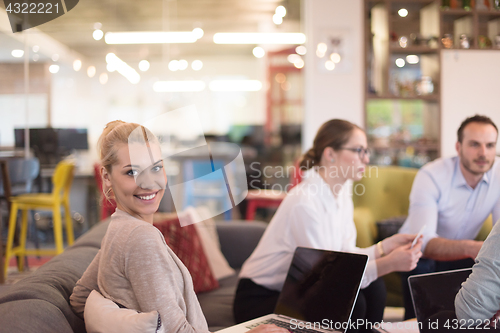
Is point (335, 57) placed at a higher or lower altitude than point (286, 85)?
higher

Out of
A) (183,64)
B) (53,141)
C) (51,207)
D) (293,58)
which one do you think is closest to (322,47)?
(293,58)

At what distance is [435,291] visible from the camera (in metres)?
1.22

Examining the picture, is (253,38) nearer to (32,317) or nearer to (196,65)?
(196,65)

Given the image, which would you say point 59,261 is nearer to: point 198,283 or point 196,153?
point 196,153

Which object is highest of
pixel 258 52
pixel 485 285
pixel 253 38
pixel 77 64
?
pixel 253 38

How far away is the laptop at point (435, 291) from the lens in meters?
1.18

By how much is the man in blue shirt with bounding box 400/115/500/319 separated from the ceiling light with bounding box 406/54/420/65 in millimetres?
1430

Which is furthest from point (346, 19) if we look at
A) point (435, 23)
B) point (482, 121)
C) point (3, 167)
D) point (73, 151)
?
point (3, 167)

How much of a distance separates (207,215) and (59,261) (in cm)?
93

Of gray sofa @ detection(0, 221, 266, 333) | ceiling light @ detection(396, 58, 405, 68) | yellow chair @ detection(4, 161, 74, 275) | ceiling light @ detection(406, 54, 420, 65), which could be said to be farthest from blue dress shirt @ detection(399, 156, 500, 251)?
yellow chair @ detection(4, 161, 74, 275)

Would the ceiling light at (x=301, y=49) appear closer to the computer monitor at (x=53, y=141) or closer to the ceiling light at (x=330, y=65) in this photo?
the ceiling light at (x=330, y=65)

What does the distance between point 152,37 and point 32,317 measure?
3.58 meters

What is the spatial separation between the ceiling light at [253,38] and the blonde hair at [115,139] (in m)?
3.40

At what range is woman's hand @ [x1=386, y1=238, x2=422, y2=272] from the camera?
1411mm
